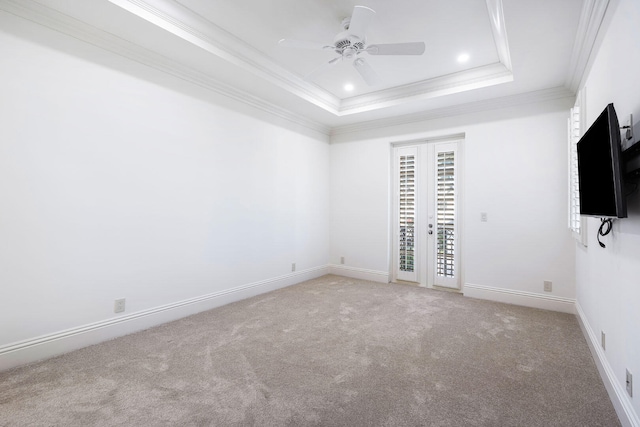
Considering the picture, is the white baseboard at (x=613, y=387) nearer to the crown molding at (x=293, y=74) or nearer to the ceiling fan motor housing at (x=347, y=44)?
the crown molding at (x=293, y=74)

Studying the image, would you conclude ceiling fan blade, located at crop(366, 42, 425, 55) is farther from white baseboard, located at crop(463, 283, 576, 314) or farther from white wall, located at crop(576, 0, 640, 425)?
white baseboard, located at crop(463, 283, 576, 314)

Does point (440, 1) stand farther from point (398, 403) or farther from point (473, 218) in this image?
point (398, 403)

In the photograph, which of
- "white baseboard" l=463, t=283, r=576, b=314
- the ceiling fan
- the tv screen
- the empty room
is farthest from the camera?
"white baseboard" l=463, t=283, r=576, b=314

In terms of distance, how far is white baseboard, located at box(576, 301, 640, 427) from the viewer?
5.09 ft

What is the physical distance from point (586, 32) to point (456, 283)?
3239mm

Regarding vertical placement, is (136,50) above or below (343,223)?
above

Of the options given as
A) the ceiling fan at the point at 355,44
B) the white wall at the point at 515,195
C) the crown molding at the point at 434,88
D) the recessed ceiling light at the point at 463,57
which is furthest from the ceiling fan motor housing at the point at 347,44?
the white wall at the point at 515,195

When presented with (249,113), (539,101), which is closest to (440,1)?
(539,101)

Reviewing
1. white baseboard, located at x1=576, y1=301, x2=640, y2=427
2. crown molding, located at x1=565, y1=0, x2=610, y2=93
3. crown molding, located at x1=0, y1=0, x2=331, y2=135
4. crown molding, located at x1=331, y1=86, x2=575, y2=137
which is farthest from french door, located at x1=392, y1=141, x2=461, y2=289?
crown molding, located at x1=0, y1=0, x2=331, y2=135

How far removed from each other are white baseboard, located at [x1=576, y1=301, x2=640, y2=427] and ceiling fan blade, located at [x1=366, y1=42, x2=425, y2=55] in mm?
2703

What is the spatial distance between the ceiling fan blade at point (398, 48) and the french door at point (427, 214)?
2277 mm

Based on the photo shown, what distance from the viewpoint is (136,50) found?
2840 millimetres

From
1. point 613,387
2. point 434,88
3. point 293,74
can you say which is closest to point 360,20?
point 293,74

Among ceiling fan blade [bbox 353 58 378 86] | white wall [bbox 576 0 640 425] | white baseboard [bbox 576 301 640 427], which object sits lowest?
white baseboard [bbox 576 301 640 427]
